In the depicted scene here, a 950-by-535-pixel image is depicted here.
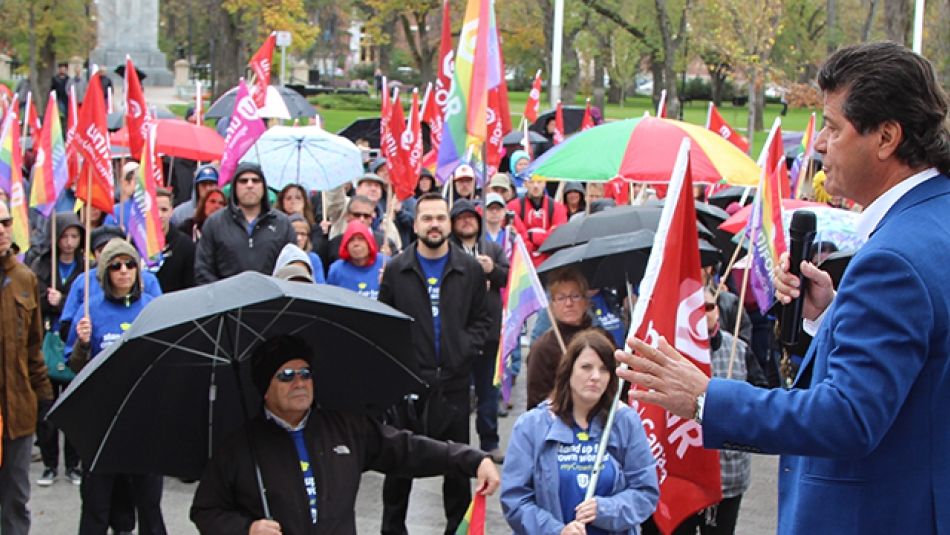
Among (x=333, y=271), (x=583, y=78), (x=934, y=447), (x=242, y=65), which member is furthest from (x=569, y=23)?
(x=934, y=447)

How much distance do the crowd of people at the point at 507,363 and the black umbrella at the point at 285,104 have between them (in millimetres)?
5128

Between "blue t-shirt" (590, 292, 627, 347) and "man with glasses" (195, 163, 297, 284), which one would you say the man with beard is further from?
"man with glasses" (195, 163, 297, 284)

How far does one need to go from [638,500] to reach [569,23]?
4268 cm

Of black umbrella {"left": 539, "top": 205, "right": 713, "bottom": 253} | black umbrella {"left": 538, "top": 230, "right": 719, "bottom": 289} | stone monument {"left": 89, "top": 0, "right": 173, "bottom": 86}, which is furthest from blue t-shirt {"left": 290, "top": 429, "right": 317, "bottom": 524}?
stone monument {"left": 89, "top": 0, "right": 173, "bottom": 86}

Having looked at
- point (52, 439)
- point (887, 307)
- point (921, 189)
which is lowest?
point (52, 439)

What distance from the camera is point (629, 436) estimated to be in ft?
18.6

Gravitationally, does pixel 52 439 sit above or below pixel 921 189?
below

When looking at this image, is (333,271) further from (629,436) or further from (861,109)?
(861,109)

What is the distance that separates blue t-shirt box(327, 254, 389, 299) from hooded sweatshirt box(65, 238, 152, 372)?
2.08m

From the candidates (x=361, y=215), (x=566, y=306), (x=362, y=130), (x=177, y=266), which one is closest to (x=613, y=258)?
(x=566, y=306)

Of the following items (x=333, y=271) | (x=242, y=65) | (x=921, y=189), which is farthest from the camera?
(x=242, y=65)

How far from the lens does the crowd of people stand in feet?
8.54

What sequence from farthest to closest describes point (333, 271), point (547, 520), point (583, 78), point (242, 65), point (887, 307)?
1. point (583, 78)
2. point (242, 65)
3. point (333, 271)
4. point (547, 520)
5. point (887, 307)

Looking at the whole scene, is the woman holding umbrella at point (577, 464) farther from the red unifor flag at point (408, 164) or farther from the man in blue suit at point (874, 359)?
the red unifor flag at point (408, 164)
